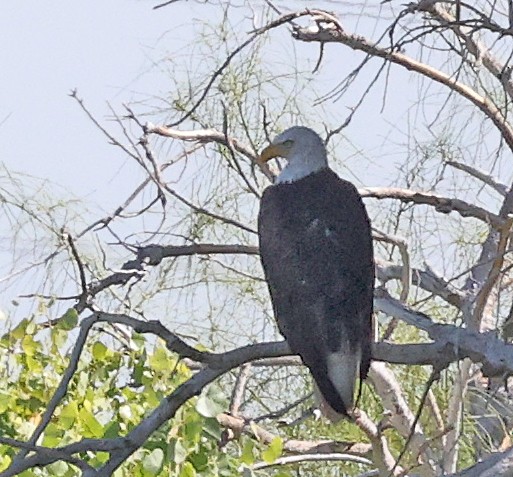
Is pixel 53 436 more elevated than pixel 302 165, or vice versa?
pixel 302 165

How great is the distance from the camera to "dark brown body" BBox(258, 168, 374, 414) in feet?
8.87

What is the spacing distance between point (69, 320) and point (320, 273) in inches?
21.6

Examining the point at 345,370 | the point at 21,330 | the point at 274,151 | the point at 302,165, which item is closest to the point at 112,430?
the point at 21,330

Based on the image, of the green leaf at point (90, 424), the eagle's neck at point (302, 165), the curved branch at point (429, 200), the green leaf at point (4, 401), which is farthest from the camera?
the curved branch at point (429, 200)

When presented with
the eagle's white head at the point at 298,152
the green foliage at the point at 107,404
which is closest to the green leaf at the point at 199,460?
the green foliage at the point at 107,404

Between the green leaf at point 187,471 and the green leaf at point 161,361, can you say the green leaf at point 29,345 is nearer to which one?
the green leaf at point 161,361

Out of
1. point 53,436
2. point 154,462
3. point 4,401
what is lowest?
point 154,462

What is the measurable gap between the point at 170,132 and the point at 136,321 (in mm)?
1648

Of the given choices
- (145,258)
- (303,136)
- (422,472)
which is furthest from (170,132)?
(422,472)

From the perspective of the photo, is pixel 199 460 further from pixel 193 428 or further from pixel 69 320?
pixel 69 320

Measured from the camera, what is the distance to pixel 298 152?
3.40 meters

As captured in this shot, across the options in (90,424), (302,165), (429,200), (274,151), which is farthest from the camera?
(429,200)

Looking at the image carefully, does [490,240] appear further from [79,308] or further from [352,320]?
[79,308]

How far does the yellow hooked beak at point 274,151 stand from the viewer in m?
3.48
